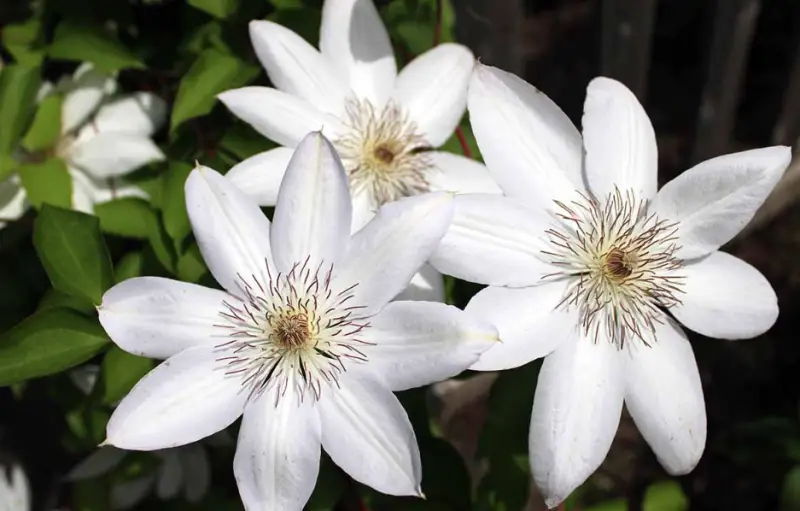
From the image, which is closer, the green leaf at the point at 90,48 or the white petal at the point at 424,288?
the white petal at the point at 424,288

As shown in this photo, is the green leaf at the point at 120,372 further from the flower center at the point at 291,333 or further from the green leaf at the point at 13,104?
the green leaf at the point at 13,104

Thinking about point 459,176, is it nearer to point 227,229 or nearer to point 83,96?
point 227,229

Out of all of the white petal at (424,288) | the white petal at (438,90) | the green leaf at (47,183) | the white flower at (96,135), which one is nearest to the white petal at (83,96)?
the white flower at (96,135)

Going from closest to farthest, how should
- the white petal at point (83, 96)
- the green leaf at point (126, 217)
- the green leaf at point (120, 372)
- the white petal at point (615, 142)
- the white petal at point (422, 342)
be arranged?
the white petal at point (422, 342) → the white petal at point (615, 142) → the green leaf at point (120, 372) → the green leaf at point (126, 217) → the white petal at point (83, 96)

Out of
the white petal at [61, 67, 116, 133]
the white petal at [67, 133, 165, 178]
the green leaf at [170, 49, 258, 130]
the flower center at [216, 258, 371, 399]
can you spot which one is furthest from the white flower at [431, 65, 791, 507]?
the white petal at [61, 67, 116, 133]

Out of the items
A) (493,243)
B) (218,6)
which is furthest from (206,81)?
(493,243)

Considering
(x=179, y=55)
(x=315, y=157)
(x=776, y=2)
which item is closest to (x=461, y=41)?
(x=179, y=55)

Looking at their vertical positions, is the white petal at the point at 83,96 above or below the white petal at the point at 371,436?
above
